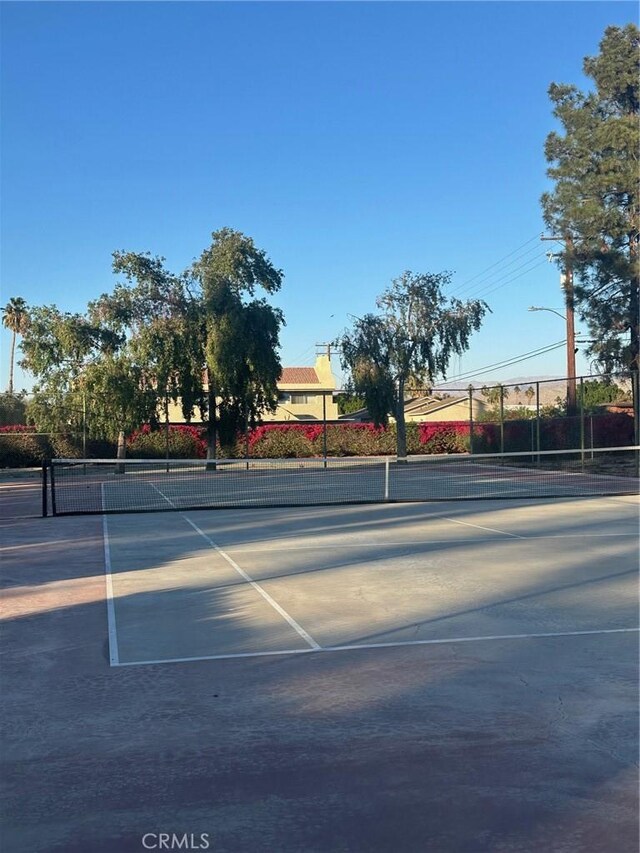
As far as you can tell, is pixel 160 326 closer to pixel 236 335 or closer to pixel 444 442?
pixel 236 335

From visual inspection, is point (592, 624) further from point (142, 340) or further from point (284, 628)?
point (142, 340)

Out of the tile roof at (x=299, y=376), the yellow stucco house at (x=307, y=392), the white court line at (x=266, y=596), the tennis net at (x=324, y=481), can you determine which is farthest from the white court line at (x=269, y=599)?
the tile roof at (x=299, y=376)

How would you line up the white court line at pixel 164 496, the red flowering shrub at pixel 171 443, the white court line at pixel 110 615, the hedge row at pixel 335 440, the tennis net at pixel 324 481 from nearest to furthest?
the white court line at pixel 110 615
the white court line at pixel 164 496
the tennis net at pixel 324 481
the hedge row at pixel 335 440
the red flowering shrub at pixel 171 443

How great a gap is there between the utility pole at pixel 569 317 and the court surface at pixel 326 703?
2199cm

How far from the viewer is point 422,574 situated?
33.3ft

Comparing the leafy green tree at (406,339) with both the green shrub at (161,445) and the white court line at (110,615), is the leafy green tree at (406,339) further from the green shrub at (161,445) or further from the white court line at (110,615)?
the white court line at (110,615)

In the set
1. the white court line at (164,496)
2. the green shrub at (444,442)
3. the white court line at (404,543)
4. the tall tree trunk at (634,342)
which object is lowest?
the white court line at (404,543)

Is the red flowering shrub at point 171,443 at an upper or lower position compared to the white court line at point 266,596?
upper

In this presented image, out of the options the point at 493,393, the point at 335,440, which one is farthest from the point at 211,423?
the point at 493,393

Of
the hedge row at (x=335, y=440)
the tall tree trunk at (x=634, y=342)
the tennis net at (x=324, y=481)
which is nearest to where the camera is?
the tennis net at (x=324, y=481)

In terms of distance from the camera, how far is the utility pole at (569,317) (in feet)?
104

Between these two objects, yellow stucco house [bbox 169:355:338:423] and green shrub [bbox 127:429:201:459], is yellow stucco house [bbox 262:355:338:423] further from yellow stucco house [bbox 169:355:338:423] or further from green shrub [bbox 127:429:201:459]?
green shrub [bbox 127:429:201:459]

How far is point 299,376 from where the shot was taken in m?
68.5

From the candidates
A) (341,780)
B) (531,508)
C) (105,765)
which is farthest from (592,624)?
(531,508)
